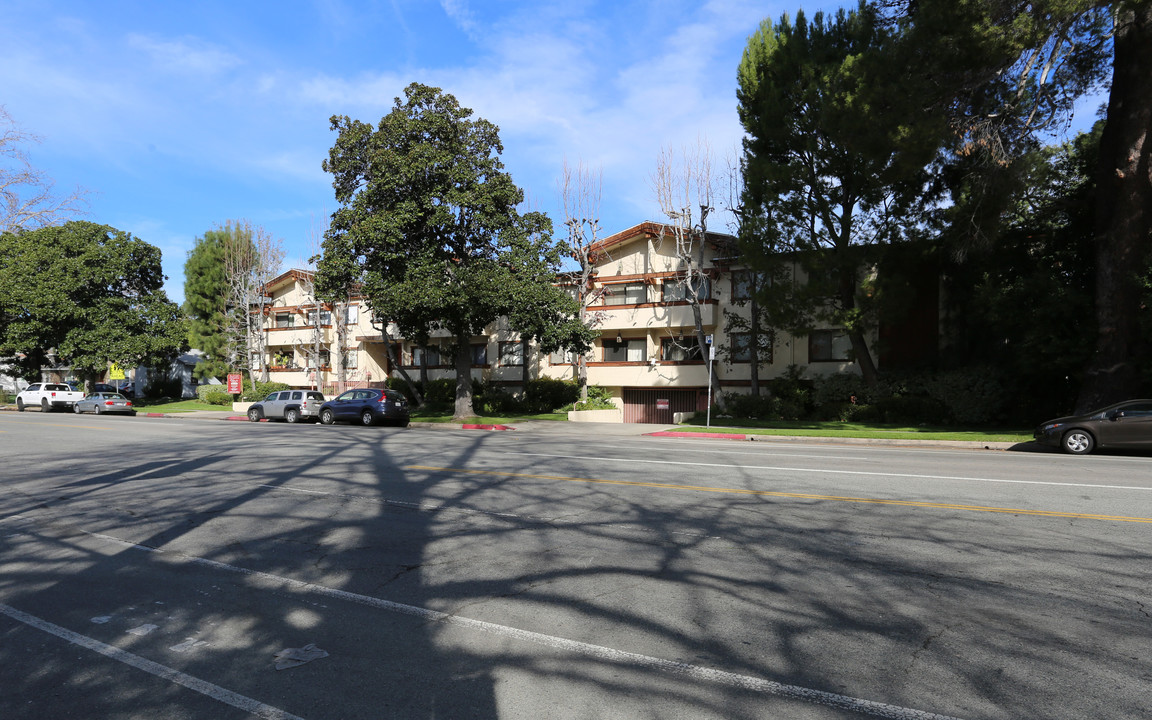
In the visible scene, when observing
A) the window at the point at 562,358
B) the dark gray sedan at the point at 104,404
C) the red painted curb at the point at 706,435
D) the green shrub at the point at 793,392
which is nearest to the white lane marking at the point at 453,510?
the red painted curb at the point at 706,435

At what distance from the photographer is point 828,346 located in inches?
1195

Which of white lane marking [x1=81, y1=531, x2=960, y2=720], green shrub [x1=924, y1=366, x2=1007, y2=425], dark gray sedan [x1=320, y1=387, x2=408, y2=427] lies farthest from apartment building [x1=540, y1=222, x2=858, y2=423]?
white lane marking [x1=81, y1=531, x2=960, y2=720]

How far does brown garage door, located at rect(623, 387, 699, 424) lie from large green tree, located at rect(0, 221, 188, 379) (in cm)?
3089

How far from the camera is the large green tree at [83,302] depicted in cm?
4284

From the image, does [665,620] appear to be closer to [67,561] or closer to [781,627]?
[781,627]

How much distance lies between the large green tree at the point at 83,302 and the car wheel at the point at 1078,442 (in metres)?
47.6

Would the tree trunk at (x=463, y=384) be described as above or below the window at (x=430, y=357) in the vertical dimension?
below

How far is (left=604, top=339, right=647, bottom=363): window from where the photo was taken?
35125mm

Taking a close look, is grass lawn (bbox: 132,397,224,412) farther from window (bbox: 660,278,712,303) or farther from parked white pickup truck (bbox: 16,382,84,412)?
window (bbox: 660,278,712,303)

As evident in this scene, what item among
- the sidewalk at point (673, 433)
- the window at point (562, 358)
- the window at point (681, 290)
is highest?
the window at point (681, 290)

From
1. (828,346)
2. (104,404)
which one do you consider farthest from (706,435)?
(104,404)

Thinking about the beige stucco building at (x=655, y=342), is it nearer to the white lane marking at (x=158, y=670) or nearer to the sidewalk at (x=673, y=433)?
the sidewalk at (x=673, y=433)

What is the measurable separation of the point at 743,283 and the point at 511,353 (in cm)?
1375

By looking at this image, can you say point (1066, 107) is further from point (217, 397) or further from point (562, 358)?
point (217, 397)
